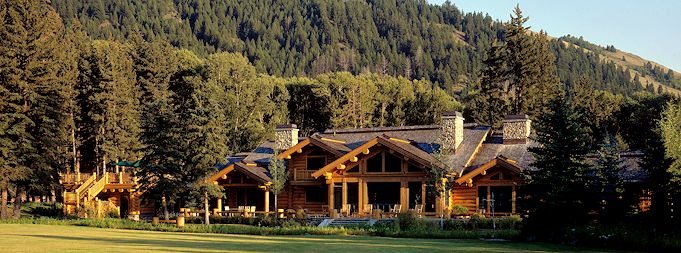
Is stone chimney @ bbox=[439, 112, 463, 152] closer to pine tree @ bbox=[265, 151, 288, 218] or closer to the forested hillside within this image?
pine tree @ bbox=[265, 151, 288, 218]

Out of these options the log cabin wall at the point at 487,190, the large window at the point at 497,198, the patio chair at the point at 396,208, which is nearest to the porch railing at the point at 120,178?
the patio chair at the point at 396,208

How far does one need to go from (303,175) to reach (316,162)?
3.63 feet

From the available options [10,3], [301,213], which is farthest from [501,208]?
[10,3]

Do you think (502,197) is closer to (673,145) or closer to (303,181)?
(303,181)

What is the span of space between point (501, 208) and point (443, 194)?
5202 millimetres

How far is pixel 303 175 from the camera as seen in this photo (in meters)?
46.5

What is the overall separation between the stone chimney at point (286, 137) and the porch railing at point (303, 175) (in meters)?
2.77

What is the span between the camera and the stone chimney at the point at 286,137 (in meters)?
49.0

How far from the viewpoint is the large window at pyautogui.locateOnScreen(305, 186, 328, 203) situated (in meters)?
46.8

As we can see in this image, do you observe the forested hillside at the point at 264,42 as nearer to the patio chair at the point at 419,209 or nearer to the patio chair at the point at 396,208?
the patio chair at the point at 396,208

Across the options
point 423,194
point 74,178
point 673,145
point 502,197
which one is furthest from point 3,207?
point 673,145

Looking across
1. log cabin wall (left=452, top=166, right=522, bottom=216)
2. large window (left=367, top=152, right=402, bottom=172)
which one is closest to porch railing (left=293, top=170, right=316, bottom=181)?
large window (left=367, top=152, right=402, bottom=172)

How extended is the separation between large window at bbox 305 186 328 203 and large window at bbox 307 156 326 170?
4.18 feet

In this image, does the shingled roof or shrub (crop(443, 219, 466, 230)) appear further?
the shingled roof
